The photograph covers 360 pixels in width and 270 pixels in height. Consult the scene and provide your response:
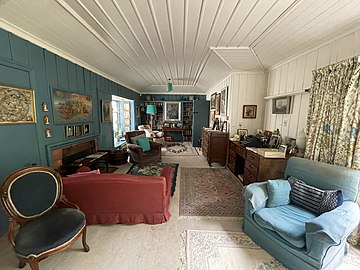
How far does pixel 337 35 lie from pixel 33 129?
4257 mm

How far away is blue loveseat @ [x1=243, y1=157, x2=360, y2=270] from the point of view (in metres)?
1.36

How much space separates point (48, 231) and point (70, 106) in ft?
7.80

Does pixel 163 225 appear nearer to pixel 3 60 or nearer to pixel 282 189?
pixel 282 189

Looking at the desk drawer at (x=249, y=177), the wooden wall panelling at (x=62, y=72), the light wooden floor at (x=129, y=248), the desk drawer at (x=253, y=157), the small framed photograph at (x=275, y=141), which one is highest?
the wooden wall panelling at (x=62, y=72)

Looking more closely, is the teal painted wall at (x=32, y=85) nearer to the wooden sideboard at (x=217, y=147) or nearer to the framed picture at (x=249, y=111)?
the wooden sideboard at (x=217, y=147)

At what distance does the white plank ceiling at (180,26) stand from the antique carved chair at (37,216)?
5.83 ft

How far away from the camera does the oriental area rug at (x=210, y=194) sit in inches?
98.1

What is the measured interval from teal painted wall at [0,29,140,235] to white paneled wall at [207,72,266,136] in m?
3.51

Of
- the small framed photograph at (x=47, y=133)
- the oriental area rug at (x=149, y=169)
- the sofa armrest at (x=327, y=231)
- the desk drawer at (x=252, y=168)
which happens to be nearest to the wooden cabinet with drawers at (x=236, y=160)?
the desk drawer at (x=252, y=168)

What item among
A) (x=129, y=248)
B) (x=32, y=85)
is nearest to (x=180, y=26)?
(x=32, y=85)

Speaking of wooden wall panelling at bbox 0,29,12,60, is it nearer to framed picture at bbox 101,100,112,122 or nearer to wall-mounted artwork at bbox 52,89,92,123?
wall-mounted artwork at bbox 52,89,92,123

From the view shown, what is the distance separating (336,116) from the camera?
2023 millimetres

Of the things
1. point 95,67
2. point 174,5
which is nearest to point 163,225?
point 174,5

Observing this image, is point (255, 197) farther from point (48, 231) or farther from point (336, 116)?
point (48, 231)
